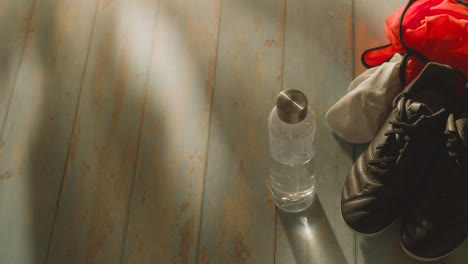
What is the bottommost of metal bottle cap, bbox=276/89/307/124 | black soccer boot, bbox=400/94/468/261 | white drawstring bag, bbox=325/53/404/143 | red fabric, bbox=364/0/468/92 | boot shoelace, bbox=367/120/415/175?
black soccer boot, bbox=400/94/468/261

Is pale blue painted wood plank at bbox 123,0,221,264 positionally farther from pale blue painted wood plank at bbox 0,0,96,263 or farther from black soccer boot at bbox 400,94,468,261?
black soccer boot at bbox 400,94,468,261

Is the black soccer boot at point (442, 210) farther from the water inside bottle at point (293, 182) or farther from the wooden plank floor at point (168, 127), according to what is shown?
the water inside bottle at point (293, 182)

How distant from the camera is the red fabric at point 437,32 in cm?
101

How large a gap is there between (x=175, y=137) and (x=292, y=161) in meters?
0.33

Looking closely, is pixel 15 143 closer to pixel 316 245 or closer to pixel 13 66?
pixel 13 66

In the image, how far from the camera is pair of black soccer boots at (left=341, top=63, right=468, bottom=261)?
35.2 inches

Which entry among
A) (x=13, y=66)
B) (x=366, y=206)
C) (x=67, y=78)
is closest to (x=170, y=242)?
(x=366, y=206)

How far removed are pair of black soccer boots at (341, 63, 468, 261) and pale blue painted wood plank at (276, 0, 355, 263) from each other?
0.08m

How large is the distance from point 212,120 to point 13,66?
2.05ft

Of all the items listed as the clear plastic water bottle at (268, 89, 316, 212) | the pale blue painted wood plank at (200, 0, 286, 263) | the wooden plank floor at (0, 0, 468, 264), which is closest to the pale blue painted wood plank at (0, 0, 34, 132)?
the wooden plank floor at (0, 0, 468, 264)

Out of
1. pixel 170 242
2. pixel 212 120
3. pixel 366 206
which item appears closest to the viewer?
pixel 366 206

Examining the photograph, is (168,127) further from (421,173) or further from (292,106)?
(421,173)

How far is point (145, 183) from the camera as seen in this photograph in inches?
45.1

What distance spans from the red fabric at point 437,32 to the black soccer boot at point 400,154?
129mm
